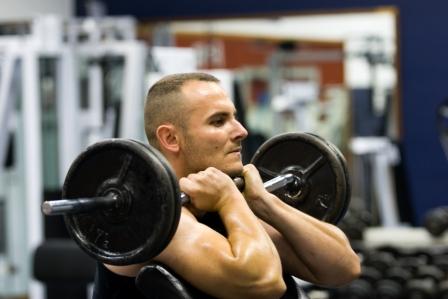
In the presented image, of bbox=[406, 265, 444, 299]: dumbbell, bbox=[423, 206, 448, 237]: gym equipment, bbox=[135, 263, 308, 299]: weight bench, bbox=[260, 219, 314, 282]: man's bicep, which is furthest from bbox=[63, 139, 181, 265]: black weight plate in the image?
bbox=[423, 206, 448, 237]: gym equipment

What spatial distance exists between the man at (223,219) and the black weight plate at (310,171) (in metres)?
0.14

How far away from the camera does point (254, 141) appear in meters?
7.62

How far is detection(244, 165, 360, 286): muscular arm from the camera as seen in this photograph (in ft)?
7.07

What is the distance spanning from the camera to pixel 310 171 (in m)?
2.46

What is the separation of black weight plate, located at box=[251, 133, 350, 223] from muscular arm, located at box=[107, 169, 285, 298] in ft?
1.48

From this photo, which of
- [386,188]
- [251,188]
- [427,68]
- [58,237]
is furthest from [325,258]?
[427,68]

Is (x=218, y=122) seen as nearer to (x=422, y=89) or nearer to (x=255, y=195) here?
(x=255, y=195)

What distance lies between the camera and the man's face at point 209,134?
2.11 meters

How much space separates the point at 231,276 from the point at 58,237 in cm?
312

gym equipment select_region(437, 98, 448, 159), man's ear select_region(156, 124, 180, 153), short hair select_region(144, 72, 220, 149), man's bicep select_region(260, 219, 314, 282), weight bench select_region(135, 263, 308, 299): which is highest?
short hair select_region(144, 72, 220, 149)

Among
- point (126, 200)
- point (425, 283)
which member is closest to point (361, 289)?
point (425, 283)

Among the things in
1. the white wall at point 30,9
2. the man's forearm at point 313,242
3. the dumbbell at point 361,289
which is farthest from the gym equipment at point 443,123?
the man's forearm at point 313,242

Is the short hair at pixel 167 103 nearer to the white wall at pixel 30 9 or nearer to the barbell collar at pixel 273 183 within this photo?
the barbell collar at pixel 273 183

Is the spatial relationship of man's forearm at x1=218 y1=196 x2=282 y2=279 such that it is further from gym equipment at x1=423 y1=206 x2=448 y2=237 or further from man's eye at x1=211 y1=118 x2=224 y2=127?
gym equipment at x1=423 y1=206 x2=448 y2=237
